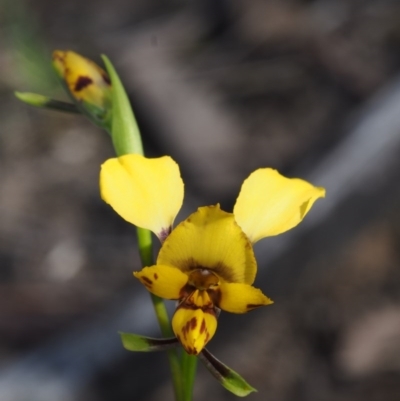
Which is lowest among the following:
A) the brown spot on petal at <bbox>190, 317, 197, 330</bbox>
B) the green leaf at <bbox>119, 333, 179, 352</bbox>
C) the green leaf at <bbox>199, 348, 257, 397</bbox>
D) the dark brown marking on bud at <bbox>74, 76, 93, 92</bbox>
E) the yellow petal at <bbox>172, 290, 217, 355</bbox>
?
the green leaf at <bbox>199, 348, 257, 397</bbox>

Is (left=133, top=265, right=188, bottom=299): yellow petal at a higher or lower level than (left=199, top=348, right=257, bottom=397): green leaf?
higher

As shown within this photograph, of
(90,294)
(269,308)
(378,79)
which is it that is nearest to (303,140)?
(378,79)

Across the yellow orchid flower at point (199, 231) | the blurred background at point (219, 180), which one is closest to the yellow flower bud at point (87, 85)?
the yellow orchid flower at point (199, 231)

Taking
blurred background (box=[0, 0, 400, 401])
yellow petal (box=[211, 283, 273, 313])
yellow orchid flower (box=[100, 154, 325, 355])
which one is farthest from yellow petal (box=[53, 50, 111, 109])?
blurred background (box=[0, 0, 400, 401])

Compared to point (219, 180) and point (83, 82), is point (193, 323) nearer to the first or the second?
point (83, 82)

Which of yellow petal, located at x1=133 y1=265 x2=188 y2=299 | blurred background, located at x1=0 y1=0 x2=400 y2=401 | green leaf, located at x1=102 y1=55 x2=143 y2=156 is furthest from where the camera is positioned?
blurred background, located at x1=0 y1=0 x2=400 y2=401

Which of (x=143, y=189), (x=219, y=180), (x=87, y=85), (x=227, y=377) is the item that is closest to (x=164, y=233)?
(x=143, y=189)

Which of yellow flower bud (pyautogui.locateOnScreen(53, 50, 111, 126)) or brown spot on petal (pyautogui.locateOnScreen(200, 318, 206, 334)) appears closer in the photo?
brown spot on petal (pyautogui.locateOnScreen(200, 318, 206, 334))

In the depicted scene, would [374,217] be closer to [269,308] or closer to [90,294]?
[269,308]

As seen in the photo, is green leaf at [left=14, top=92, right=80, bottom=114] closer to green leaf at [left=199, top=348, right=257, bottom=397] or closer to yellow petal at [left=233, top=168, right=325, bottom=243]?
yellow petal at [left=233, top=168, right=325, bottom=243]
